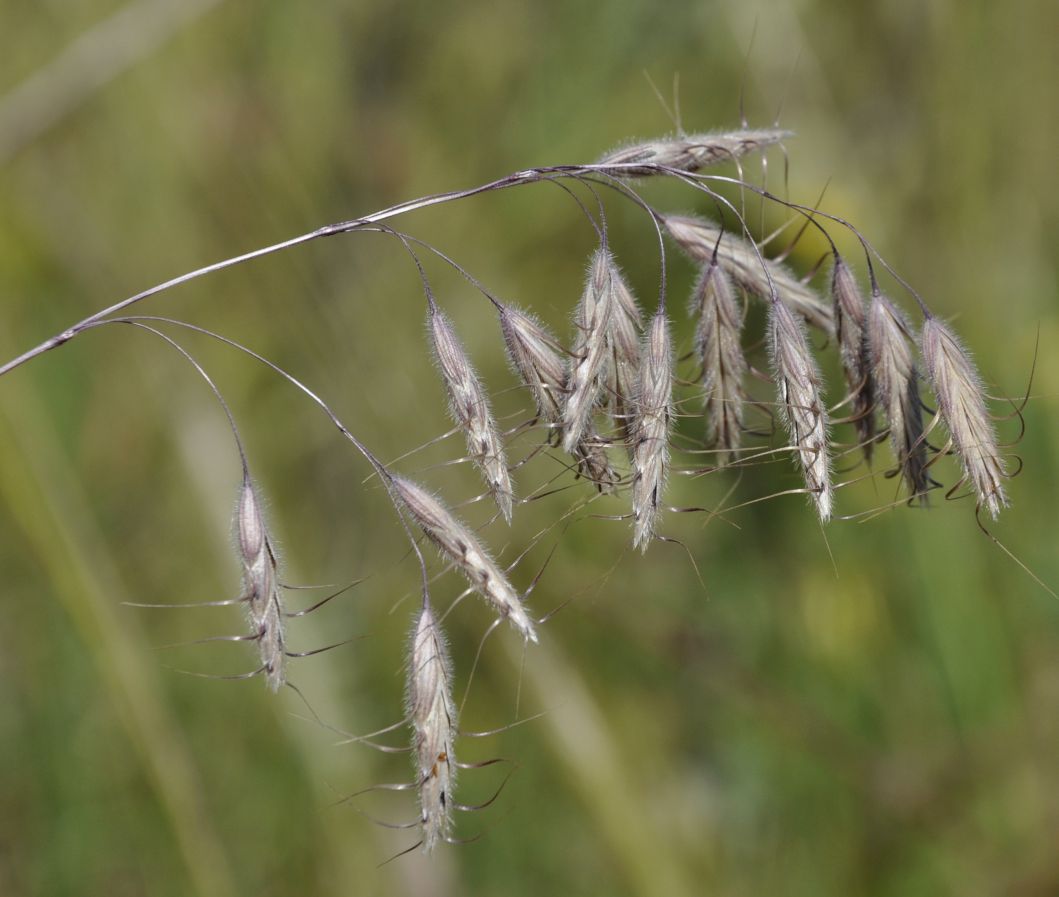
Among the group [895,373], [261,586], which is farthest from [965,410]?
[261,586]

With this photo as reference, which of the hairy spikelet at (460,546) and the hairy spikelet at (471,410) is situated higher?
the hairy spikelet at (471,410)

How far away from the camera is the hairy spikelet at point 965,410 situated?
1.59m

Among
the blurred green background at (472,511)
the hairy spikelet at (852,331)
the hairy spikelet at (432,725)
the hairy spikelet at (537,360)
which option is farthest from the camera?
the blurred green background at (472,511)

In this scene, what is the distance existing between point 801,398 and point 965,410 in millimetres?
Answer: 266

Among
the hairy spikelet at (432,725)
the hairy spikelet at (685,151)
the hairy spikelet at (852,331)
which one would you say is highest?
the hairy spikelet at (685,151)

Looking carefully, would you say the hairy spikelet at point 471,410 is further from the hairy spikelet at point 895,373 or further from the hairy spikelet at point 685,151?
the hairy spikelet at point 895,373

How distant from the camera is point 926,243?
376 centimetres

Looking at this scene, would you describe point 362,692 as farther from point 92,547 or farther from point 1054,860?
point 1054,860

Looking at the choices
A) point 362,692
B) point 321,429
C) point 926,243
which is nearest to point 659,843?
point 362,692

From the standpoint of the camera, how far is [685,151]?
5.48 ft

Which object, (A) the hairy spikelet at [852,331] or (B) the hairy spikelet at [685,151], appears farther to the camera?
(A) the hairy spikelet at [852,331]

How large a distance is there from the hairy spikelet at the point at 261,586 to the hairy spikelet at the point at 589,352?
20.0 inches

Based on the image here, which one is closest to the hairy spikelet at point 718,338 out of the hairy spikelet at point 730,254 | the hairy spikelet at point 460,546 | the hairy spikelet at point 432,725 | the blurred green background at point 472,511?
the hairy spikelet at point 730,254

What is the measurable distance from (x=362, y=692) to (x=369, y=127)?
80.4 inches
